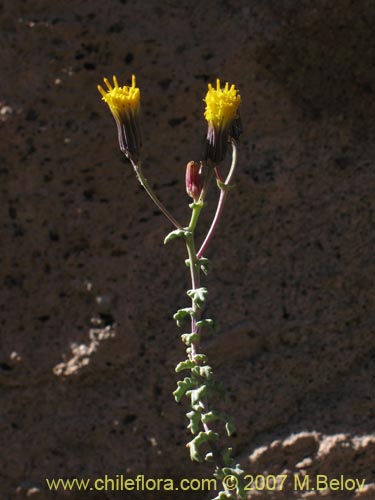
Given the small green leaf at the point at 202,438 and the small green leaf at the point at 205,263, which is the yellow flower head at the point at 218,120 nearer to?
the small green leaf at the point at 205,263

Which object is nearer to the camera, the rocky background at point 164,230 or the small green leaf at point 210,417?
the small green leaf at point 210,417

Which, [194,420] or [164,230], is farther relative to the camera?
[164,230]

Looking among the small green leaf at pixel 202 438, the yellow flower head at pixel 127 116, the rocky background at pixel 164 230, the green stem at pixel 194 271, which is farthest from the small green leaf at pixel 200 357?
the rocky background at pixel 164 230

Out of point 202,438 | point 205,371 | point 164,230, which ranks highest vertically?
point 164,230

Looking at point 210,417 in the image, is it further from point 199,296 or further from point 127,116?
→ point 127,116

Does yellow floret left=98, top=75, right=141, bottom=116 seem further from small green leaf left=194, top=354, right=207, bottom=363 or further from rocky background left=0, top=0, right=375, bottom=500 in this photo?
rocky background left=0, top=0, right=375, bottom=500

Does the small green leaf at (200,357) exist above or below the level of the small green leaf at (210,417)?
above

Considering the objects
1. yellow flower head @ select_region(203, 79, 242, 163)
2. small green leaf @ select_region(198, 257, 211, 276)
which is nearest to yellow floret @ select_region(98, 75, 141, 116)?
yellow flower head @ select_region(203, 79, 242, 163)

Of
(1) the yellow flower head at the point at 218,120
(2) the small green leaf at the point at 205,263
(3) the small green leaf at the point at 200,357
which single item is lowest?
(3) the small green leaf at the point at 200,357

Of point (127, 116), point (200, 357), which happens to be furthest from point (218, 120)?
point (200, 357)
